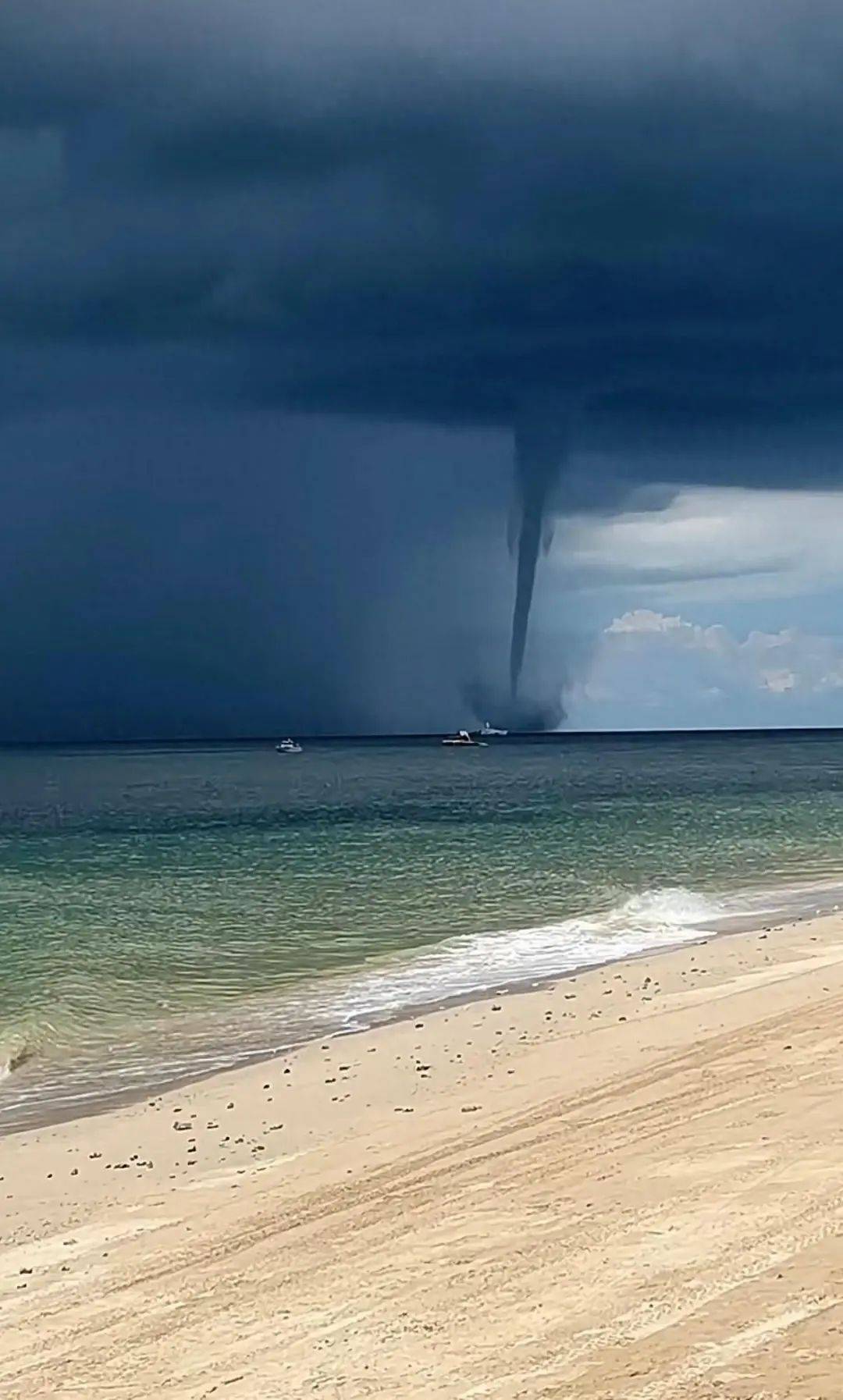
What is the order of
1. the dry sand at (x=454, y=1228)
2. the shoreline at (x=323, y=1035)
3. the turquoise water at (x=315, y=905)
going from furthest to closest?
1. the turquoise water at (x=315, y=905)
2. the shoreline at (x=323, y=1035)
3. the dry sand at (x=454, y=1228)

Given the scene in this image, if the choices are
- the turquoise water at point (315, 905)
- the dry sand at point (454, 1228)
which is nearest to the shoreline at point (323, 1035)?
the turquoise water at point (315, 905)

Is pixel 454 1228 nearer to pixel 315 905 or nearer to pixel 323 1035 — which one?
pixel 323 1035

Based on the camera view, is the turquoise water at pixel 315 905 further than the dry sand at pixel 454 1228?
Yes

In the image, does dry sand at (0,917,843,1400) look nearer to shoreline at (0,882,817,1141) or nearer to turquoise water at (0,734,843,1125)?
shoreline at (0,882,817,1141)

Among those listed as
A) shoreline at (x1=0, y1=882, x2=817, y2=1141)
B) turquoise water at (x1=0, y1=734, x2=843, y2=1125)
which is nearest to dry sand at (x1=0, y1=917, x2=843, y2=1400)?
shoreline at (x1=0, y1=882, x2=817, y2=1141)

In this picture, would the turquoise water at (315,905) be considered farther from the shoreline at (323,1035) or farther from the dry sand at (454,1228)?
the dry sand at (454,1228)

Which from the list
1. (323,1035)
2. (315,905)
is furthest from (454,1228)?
(315,905)
